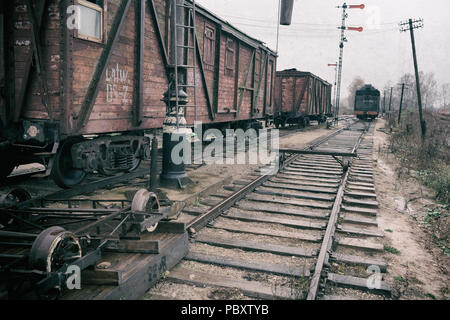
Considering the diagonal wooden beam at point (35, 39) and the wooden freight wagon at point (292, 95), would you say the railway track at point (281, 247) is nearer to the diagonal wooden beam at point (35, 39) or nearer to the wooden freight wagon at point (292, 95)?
the diagonal wooden beam at point (35, 39)

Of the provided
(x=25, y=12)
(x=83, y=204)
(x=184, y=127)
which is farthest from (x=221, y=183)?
(x=25, y=12)

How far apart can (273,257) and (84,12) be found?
176 inches

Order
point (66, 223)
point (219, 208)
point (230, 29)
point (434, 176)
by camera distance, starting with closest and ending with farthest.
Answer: point (66, 223)
point (219, 208)
point (434, 176)
point (230, 29)

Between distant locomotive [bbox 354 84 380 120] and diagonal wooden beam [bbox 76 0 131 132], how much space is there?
39986mm

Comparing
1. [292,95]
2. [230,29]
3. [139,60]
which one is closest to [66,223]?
[139,60]

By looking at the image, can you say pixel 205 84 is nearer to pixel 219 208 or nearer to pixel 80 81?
pixel 80 81

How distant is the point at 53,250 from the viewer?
2.53 meters

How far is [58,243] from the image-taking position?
8.52 ft

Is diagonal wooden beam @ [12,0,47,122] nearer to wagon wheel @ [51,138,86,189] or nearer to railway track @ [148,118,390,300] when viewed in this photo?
wagon wheel @ [51,138,86,189]

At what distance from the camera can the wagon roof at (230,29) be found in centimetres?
953

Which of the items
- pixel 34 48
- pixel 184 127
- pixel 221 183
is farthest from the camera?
pixel 221 183

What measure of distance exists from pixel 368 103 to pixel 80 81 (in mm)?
41556

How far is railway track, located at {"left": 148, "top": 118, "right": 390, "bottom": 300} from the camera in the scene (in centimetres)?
319

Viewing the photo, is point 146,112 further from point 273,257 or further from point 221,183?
point 273,257
